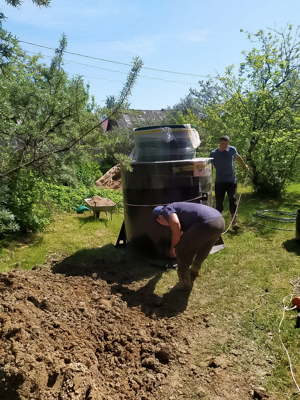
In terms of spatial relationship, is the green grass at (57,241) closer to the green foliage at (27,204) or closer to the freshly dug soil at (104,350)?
the green foliage at (27,204)

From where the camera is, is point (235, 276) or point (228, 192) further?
point (228, 192)

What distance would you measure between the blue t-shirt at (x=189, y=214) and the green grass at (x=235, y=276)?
97cm

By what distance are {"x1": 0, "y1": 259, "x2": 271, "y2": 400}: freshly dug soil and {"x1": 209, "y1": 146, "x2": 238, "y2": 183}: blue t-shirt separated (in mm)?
3271

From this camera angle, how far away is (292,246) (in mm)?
5645

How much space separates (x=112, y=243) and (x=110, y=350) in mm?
3242

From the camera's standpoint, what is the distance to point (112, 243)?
620 centimetres

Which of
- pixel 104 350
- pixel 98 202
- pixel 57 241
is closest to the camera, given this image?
pixel 104 350

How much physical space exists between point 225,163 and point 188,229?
2.92 meters

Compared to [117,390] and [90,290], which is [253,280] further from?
[117,390]

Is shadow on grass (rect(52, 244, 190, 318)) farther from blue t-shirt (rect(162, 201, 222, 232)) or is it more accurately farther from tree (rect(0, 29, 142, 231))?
tree (rect(0, 29, 142, 231))

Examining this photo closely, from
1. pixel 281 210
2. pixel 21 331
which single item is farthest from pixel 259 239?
pixel 21 331

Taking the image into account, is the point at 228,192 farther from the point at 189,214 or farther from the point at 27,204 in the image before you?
the point at 27,204

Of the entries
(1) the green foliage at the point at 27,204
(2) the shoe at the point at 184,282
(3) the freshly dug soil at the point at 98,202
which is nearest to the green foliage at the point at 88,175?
(3) the freshly dug soil at the point at 98,202

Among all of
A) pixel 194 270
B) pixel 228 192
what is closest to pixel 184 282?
pixel 194 270
